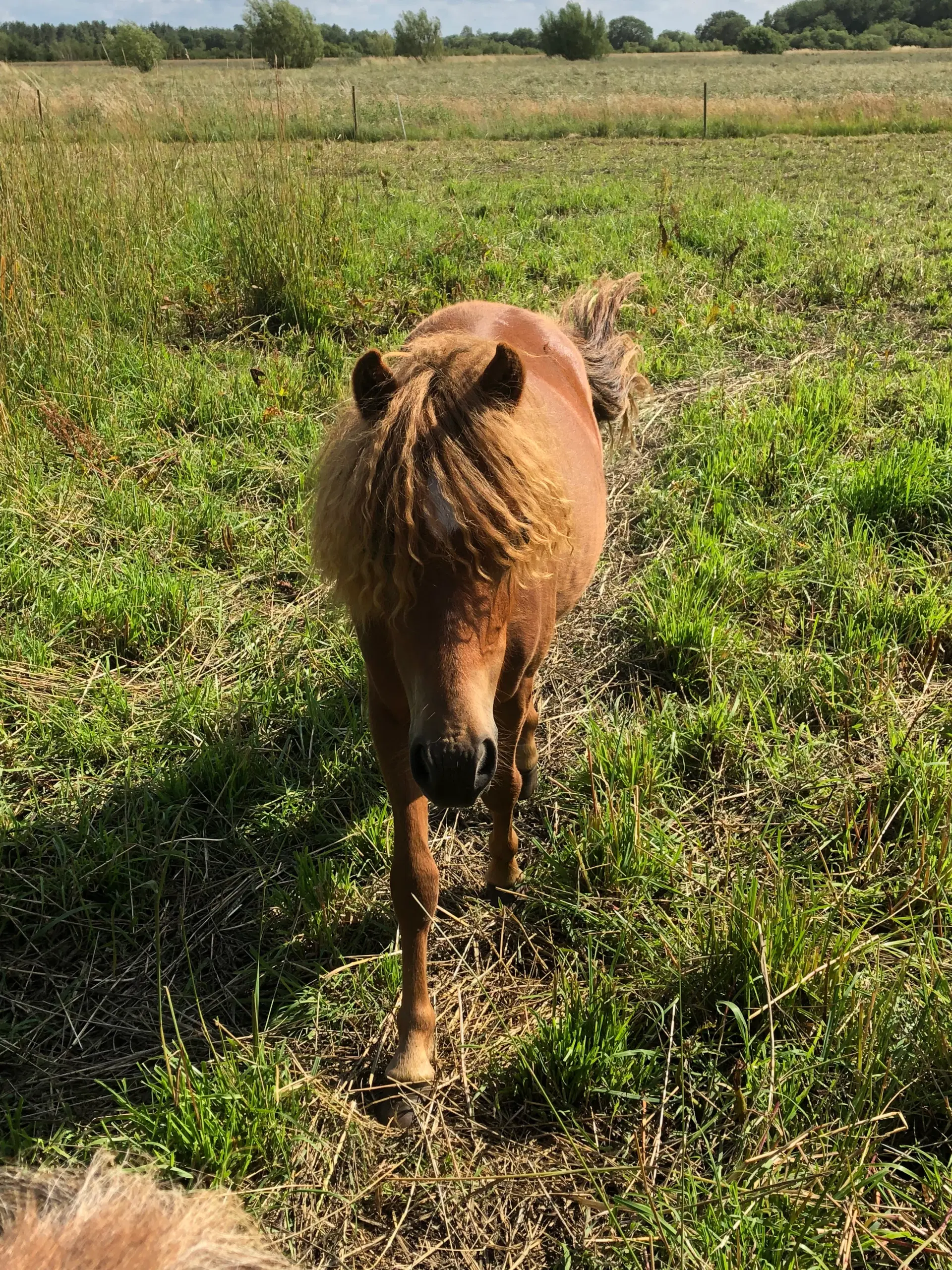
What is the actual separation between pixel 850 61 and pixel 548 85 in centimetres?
2944

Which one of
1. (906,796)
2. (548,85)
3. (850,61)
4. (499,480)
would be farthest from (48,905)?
(850,61)

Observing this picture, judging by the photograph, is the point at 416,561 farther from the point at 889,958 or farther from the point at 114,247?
the point at 114,247

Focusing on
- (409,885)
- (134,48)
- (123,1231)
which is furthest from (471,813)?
(134,48)

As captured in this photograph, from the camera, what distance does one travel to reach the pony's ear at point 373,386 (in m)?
1.66

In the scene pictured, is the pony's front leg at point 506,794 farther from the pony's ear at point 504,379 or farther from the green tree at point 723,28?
the green tree at point 723,28

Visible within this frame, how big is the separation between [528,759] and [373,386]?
1573 mm

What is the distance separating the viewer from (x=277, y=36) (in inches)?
403

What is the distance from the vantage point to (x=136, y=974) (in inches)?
88.1

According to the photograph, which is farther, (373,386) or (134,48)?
(134,48)

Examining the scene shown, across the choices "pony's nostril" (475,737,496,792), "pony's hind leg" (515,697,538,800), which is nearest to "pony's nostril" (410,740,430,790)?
"pony's nostril" (475,737,496,792)

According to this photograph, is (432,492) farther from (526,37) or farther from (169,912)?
(526,37)

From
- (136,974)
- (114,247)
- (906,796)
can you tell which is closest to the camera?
(136,974)

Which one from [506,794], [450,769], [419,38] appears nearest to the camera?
[450,769]

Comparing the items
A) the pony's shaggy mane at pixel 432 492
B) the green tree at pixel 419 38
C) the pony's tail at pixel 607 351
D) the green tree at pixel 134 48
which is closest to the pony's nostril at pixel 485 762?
the pony's shaggy mane at pixel 432 492
